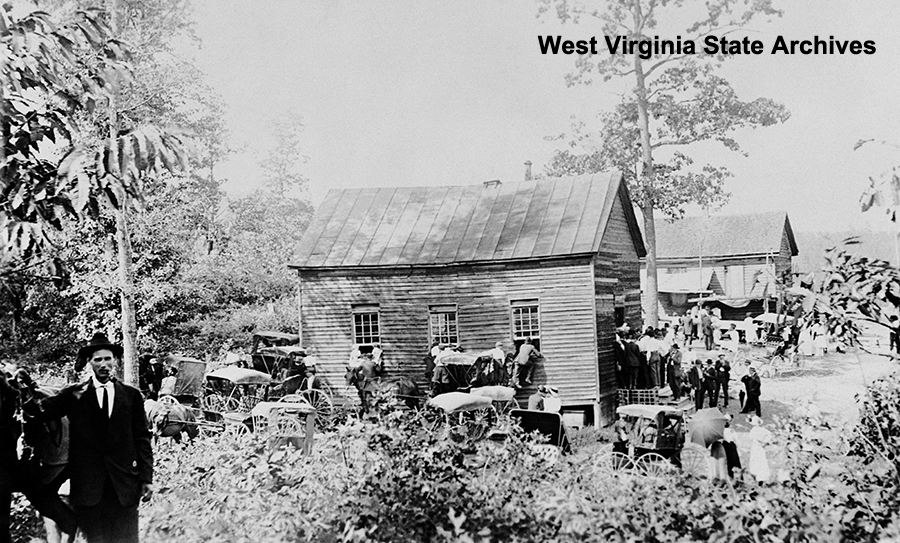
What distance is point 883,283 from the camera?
6875 mm

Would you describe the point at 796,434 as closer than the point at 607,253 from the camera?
Yes

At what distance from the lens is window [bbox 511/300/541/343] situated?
21.9m

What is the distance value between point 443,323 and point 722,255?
35650mm

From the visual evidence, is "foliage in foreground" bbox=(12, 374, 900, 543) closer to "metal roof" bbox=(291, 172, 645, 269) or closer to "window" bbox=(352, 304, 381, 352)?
"metal roof" bbox=(291, 172, 645, 269)

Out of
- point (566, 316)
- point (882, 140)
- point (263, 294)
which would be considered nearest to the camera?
point (882, 140)

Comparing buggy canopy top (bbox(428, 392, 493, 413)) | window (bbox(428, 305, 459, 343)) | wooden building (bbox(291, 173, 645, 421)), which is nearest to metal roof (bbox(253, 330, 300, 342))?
wooden building (bbox(291, 173, 645, 421))

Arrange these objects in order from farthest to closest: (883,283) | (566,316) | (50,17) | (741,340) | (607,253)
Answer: (741,340), (607,253), (566,316), (883,283), (50,17)

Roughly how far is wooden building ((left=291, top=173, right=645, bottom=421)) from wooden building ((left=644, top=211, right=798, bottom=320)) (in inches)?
1112

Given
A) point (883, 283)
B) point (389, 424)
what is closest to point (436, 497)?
point (389, 424)

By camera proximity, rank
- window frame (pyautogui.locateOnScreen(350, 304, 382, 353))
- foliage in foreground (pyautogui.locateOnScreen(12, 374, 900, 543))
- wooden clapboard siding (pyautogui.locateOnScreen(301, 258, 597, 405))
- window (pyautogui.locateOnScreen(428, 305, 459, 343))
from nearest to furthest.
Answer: foliage in foreground (pyautogui.locateOnScreen(12, 374, 900, 543))
wooden clapboard siding (pyautogui.locateOnScreen(301, 258, 597, 405))
window (pyautogui.locateOnScreen(428, 305, 459, 343))
window frame (pyautogui.locateOnScreen(350, 304, 382, 353))

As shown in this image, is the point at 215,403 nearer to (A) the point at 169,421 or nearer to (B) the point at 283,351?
(B) the point at 283,351

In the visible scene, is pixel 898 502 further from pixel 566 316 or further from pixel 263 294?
pixel 263 294

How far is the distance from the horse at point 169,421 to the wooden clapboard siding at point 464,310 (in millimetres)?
10505

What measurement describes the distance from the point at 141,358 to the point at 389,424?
55.7ft
